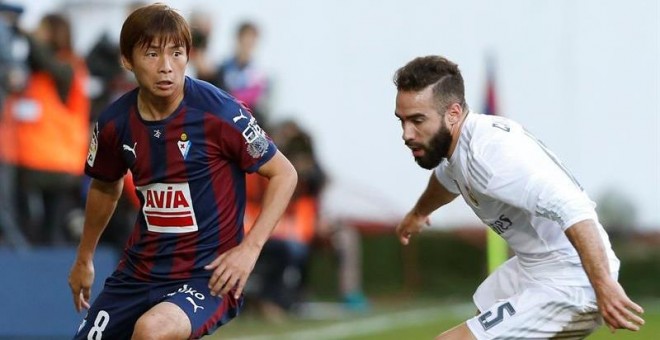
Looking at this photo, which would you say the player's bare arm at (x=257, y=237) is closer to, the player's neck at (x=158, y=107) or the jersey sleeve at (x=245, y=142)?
the jersey sleeve at (x=245, y=142)

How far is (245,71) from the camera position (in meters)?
14.2

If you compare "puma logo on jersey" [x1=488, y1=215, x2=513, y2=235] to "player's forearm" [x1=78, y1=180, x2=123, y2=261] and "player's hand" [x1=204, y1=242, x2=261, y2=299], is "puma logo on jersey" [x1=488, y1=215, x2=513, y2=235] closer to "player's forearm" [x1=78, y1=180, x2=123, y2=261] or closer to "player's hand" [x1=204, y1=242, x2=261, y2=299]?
"player's hand" [x1=204, y1=242, x2=261, y2=299]

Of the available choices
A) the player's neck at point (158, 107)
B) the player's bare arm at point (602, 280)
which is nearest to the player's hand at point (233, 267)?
the player's neck at point (158, 107)

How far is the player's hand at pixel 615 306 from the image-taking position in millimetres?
6121

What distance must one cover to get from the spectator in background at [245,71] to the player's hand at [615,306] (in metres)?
8.02

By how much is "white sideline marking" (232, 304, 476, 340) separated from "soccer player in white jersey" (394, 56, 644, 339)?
18.7 feet

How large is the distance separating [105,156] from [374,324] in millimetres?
7181

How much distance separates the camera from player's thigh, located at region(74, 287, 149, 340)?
275 inches

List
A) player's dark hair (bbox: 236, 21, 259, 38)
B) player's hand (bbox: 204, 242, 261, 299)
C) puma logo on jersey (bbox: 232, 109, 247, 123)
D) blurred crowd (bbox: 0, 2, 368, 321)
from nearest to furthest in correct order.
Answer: player's hand (bbox: 204, 242, 261, 299) → puma logo on jersey (bbox: 232, 109, 247, 123) → blurred crowd (bbox: 0, 2, 368, 321) → player's dark hair (bbox: 236, 21, 259, 38)

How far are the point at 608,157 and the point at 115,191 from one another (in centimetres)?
1215

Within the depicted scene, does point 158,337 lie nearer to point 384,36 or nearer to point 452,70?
point 452,70

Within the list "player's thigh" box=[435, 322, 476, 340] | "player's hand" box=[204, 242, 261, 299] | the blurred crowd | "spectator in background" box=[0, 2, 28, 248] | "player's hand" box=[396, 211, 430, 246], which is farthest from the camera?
the blurred crowd

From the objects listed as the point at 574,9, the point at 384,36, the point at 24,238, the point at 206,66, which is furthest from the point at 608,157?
the point at 24,238

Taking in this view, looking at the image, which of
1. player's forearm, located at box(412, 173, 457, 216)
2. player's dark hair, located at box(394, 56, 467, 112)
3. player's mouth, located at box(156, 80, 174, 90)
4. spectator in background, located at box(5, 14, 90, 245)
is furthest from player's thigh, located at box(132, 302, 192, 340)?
spectator in background, located at box(5, 14, 90, 245)
